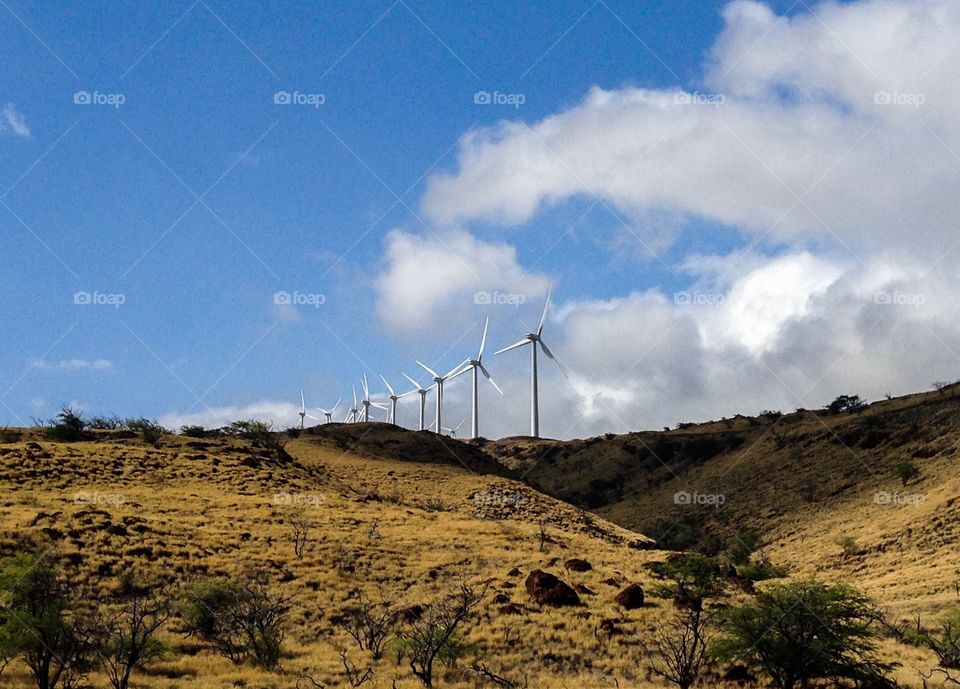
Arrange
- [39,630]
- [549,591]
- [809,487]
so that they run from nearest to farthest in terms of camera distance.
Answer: [39,630]
[549,591]
[809,487]

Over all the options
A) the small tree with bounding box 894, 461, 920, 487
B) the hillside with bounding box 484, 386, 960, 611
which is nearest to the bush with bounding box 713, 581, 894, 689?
the hillside with bounding box 484, 386, 960, 611

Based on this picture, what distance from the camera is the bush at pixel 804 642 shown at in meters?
29.4

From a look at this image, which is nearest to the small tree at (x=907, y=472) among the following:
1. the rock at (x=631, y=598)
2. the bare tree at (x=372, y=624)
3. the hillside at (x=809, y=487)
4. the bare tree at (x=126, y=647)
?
the hillside at (x=809, y=487)

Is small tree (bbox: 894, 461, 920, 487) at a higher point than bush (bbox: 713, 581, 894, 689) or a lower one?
higher

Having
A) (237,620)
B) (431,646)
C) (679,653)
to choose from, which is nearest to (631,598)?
(679,653)

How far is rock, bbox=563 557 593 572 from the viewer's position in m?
49.2

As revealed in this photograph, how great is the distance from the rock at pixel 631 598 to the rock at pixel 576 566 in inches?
255

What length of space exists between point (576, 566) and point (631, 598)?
7706mm

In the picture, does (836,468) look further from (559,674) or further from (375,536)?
(559,674)

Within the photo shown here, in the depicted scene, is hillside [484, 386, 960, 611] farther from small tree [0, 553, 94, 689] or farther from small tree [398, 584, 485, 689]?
small tree [0, 553, 94, 689]

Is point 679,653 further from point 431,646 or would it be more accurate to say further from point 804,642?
point 431,646

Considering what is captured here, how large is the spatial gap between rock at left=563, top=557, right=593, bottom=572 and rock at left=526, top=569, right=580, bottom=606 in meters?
6.04

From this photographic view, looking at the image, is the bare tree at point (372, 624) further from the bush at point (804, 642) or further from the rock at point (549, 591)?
the bush at point (804, 642)

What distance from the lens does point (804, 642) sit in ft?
97.2
